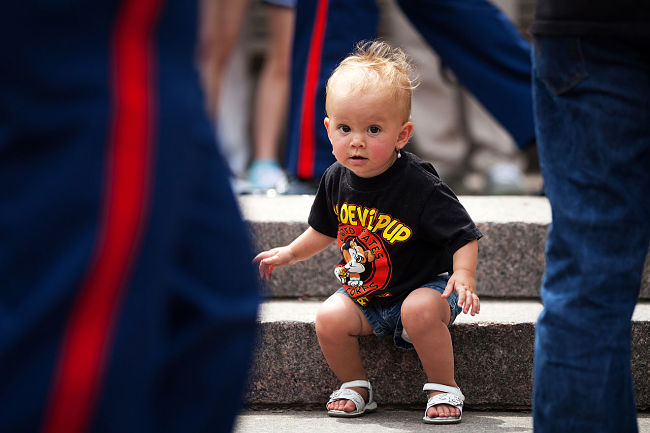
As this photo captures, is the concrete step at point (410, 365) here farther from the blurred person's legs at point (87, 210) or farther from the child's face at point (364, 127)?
the blurred person's legs at point (87, 210)

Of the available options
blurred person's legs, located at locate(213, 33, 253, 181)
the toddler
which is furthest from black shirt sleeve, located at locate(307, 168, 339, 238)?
blurred person's legs, located at locate(213, 33, 253, 181)

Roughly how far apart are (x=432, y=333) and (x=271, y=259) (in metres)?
0.47

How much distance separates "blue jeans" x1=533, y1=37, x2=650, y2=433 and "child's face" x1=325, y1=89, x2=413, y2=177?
87 cm

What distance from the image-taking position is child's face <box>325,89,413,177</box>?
2.43m

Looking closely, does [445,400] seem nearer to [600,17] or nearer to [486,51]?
[600,17]

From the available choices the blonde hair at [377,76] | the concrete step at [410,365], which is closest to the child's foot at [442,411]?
the concrete step at [410,365]

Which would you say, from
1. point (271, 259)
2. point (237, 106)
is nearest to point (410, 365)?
point (271, 259)

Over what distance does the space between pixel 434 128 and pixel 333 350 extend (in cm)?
308

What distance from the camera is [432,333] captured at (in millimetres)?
2461

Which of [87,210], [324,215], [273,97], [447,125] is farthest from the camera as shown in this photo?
[447,125]

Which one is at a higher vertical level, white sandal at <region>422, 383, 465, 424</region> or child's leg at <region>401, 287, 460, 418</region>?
child's leg at <region>401, 287, 460, 418</region>

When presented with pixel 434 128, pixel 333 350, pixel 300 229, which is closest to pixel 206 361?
pixel 333 350

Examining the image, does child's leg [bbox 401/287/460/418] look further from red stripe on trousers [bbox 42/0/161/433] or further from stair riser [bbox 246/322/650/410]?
red stripe on trousers [bbox 42/0/161/433]

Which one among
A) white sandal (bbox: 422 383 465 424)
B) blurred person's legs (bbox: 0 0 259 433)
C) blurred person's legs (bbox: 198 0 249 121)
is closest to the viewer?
blurred person's legs (bbox: 0 0 259 433)
